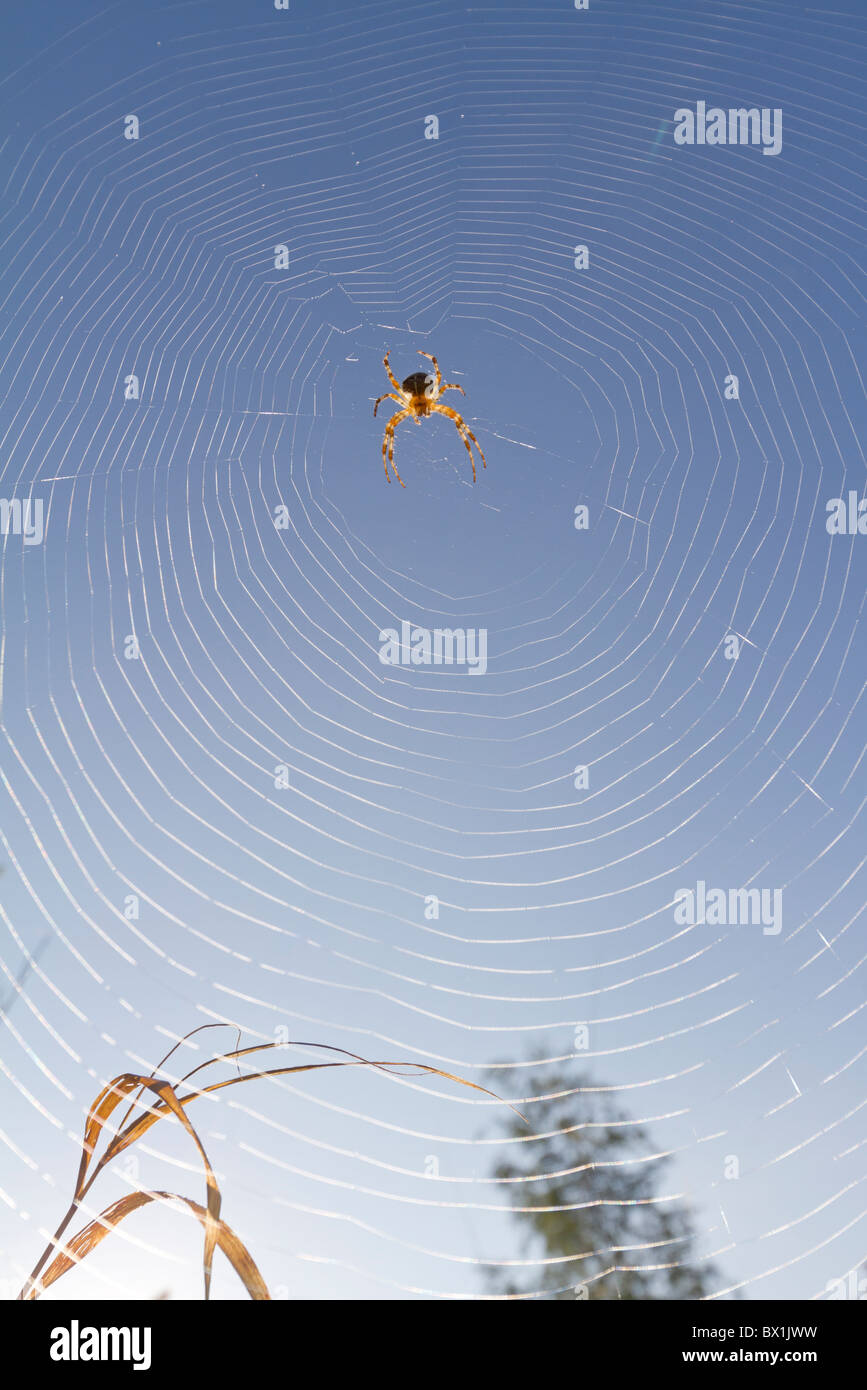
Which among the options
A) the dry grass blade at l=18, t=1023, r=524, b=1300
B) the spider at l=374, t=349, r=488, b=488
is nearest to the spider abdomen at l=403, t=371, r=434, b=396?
the spider at l=374, t=349, r=488, b=488

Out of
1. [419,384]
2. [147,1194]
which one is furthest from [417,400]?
[147,1194]

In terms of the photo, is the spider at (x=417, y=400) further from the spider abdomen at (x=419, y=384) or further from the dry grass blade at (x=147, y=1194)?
the dry grass blade at (x=147, y=1194)

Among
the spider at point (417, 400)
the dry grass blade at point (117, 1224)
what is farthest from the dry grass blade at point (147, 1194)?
the spider at point (417, 400)

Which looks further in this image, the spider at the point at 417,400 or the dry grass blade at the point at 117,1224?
the spider at the point at 417,400

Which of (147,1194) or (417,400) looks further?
(417,400)

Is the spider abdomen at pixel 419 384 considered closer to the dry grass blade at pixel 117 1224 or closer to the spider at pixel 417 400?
the spider at pixel 417 400

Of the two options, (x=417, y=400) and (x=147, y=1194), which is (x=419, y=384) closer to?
(x=417, y=400)

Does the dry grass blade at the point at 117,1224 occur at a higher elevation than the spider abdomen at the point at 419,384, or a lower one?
lower

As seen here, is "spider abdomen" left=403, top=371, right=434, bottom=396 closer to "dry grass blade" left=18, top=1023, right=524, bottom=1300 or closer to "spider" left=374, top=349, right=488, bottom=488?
"spider" left=374, top=349, right=488, bottom=488
